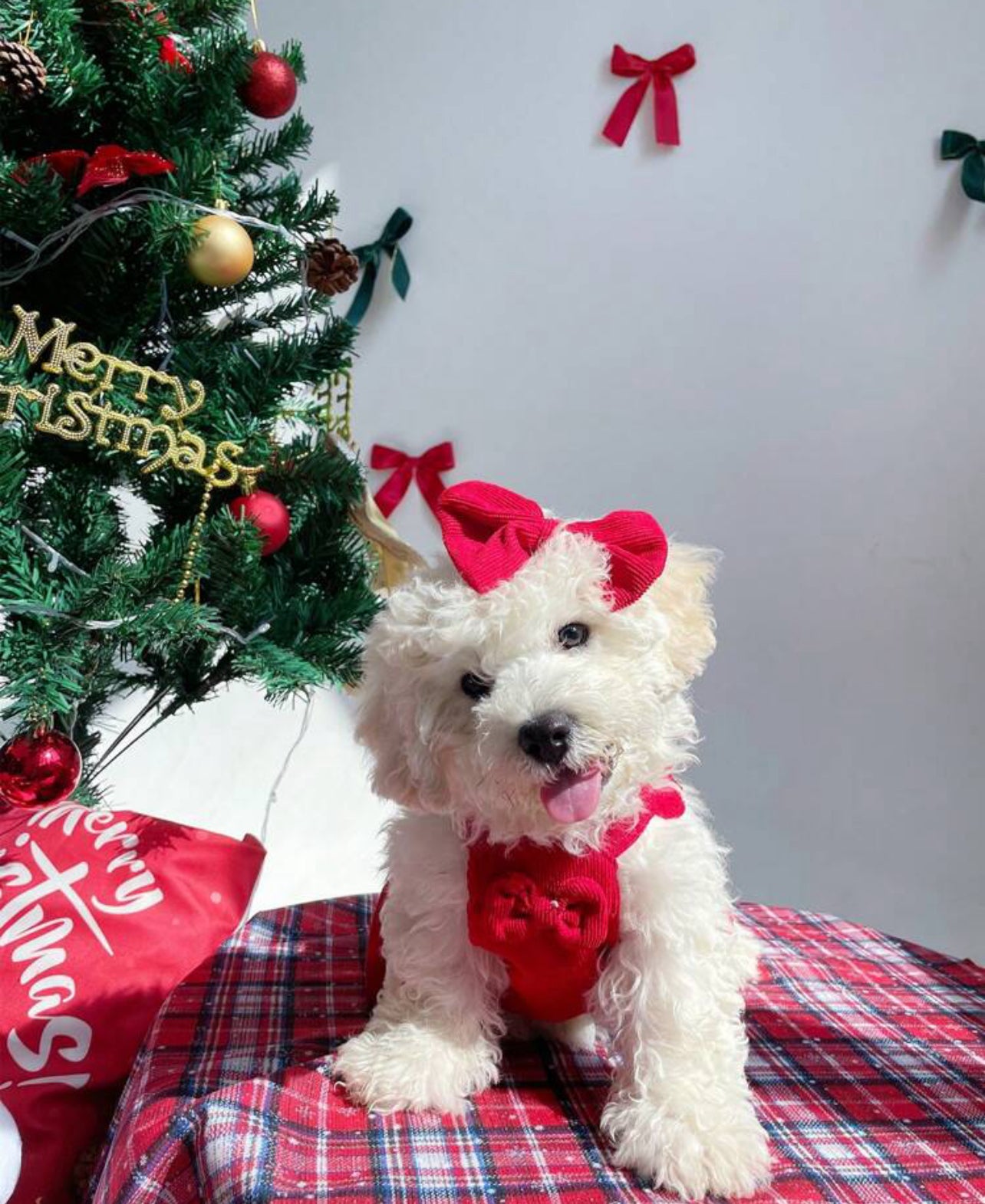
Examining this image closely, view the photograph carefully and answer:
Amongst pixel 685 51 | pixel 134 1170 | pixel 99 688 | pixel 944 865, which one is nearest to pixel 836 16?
pixel 685 51

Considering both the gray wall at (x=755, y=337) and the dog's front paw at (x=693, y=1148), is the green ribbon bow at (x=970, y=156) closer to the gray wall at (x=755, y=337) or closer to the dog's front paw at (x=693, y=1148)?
the gray wall at (x=755, y=337)

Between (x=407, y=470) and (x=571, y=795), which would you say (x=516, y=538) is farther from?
(x=407, y=470)

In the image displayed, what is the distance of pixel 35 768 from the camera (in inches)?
38.4

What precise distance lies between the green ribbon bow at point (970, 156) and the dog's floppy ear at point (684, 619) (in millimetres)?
1135

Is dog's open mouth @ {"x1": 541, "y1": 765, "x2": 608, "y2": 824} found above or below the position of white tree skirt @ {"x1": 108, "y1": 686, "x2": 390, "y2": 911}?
above

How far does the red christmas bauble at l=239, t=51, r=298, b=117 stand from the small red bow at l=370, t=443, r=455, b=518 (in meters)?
0.93

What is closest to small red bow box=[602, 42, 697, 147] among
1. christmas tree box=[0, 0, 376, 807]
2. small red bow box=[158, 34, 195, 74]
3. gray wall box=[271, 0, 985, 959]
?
gray wall box=[271, 0, 985, 959]

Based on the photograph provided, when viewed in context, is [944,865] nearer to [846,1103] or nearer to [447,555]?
[846,1103]

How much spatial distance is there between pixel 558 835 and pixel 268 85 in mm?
847

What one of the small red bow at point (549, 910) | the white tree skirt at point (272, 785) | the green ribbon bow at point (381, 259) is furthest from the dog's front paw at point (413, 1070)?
the green ribbon bow at point (381, 259)

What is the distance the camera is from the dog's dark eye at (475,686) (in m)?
0.79

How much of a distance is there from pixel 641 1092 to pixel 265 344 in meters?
0.86

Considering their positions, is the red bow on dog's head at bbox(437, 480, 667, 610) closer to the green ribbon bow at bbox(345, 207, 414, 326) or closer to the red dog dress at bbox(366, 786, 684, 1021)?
the red dog dress at bbox(366, 786, 684, 1021)

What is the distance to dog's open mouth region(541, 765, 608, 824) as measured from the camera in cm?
75
